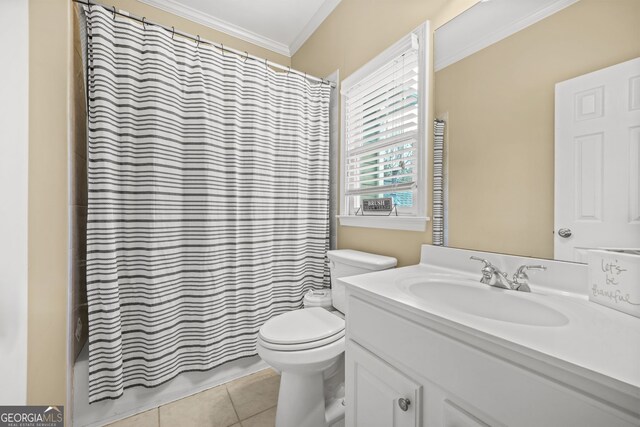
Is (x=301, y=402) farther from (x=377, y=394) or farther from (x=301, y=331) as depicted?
(x=377, y=394)

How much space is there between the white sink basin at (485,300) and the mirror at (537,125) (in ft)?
0.64

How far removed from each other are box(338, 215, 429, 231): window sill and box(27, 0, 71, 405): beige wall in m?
1.44

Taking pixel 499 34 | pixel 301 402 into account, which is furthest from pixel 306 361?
pixel 499 34

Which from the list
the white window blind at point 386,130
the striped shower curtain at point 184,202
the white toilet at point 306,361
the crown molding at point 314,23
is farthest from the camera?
the crown molding at point 314,23

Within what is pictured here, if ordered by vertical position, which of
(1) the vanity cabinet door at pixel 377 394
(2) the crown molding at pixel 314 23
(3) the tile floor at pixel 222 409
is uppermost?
(2) the crown molding at pixel 314 23

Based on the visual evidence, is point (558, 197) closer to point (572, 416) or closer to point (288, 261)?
point (572, 416)

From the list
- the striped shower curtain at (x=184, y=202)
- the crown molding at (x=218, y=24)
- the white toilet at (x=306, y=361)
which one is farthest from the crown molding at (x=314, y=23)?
the white toilet at (x=306, y=361)

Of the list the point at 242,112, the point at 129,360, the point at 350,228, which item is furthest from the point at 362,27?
the point at 129,360

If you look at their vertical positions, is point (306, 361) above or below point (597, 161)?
below

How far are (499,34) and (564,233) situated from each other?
2.52 feet

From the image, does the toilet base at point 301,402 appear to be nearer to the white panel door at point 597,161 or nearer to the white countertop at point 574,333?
the white countertop at point 574,333

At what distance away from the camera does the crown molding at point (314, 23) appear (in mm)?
1965

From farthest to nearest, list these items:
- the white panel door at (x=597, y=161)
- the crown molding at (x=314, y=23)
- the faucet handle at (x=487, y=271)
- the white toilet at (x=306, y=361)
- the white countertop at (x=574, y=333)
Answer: the crown molding at (x=314, y=23) → the white toilet at (x=306, y=361) → the faucet handle at (x=487, y=271) → the white panel door at (x=597, y=161) → the white countertop at (x=574, y=333)

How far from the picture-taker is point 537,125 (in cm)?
89
